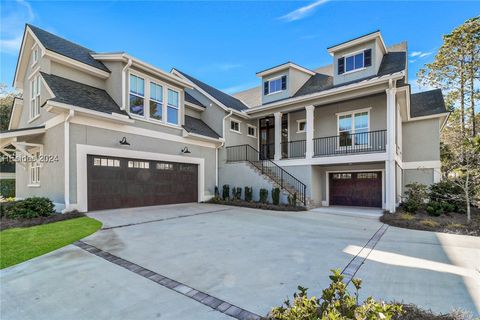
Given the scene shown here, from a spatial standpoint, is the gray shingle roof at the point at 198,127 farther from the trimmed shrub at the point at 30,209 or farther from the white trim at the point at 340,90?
the trimmed shrub at the point at 30,209

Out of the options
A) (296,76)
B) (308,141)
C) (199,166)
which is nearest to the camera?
(308,141)

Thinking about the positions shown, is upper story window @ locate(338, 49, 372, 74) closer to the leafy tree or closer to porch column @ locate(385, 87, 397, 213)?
porch column @ locate(385, 87, 397, 213)

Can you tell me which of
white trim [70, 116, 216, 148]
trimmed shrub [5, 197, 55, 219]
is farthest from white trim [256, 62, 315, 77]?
trimmed shrub [5, 197, 55, 219]

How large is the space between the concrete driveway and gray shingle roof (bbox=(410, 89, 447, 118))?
9827 mm

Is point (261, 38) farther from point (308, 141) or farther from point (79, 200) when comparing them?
point (79, 200)

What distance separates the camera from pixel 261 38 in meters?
14.3

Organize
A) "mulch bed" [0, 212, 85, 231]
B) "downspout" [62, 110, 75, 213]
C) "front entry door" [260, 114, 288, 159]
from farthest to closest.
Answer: "front entry door" [260, 114, 288, 159]
"downspout" [62, 110, 75, 213]
"mulch bed" [0, 212, 85, 231]

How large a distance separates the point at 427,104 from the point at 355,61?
20.1ft

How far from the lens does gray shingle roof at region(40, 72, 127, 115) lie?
8.84 m

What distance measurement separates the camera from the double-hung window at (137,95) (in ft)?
35.8

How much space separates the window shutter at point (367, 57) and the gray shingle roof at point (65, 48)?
1297cm

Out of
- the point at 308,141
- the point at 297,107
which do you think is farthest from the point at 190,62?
the point at 308,141

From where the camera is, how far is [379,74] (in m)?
12.2

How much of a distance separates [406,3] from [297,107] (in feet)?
20.8
